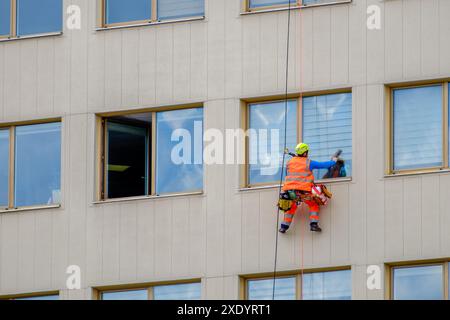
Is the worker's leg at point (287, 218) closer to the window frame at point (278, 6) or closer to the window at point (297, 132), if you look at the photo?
the window at point (297, 132)

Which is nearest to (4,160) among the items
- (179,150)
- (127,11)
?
(179,150)

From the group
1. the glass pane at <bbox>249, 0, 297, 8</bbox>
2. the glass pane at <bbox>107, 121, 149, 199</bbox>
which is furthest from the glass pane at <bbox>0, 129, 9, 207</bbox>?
the glass pane at <bbox>249, 0, 297, 8</bbox>

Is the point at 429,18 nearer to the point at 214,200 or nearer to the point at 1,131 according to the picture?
the point at 214,200

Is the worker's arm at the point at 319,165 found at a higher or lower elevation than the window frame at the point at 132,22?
lower

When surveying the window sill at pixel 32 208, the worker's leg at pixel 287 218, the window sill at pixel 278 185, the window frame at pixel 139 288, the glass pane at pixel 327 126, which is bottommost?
the window frame at pixel 139 288

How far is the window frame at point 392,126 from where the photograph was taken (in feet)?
192

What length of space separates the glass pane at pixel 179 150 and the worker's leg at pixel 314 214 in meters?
2.65

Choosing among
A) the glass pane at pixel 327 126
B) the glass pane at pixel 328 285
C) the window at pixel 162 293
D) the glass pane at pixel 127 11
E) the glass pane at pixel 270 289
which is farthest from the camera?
the glass pane at pixel 127 11

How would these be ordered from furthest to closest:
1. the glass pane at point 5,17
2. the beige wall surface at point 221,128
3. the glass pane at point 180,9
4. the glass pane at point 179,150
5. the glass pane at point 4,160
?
the glass pane at point 5,17, the glass pane at point 4,160, the glass pane at point 180,9, the glass pane at point 179,150, the beige wall surface at point 221,128

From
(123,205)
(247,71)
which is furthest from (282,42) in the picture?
(123,205)

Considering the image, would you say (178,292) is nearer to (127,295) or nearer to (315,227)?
(127,295)

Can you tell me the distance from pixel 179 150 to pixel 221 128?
118cm

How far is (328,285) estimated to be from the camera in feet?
193

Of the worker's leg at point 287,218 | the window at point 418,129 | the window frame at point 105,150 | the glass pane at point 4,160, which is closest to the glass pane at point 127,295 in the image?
the window frame at point 105,150
